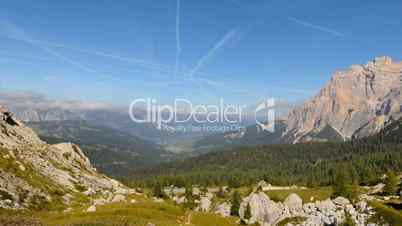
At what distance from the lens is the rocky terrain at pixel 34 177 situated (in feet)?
287

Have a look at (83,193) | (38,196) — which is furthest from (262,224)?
(38,196)

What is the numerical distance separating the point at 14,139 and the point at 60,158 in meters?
22.5

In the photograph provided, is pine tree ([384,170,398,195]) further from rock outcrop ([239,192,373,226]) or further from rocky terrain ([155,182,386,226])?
rock outcrop ([239,192,373,226])

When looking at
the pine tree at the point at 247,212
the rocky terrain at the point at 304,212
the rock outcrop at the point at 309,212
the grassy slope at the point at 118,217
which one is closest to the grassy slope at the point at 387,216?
the rocky terrain at the point at 304,212

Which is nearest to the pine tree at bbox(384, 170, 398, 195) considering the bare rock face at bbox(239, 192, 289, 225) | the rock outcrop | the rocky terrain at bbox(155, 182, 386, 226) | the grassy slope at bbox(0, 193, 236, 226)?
the rocky terrain at bbox(155, 182, 386, 226)

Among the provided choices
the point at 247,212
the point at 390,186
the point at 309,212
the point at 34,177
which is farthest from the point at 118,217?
the point at 390,186

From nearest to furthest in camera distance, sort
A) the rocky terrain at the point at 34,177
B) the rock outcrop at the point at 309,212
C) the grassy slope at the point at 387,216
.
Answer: the grassy slope at the point at 387,216 → the rock outcrop at the point at 309,212 → the rocky terrain at the point at 34,177

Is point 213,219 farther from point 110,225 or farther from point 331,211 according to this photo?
point 110,225

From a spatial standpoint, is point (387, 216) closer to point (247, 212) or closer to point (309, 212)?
point (309, 212)

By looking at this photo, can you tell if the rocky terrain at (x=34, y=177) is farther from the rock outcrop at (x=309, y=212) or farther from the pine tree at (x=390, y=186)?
the pine tree at (x=390, y=186)

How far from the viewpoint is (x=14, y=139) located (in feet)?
434

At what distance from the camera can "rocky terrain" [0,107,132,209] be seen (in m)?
87.4

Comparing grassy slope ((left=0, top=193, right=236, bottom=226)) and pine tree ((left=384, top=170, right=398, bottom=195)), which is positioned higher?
grassy slope ((left=0, top=193, right=236, bottom=226))

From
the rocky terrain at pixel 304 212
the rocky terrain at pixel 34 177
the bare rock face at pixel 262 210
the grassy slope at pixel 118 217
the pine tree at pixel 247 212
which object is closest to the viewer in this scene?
the grassy slope at pixel 118 217
